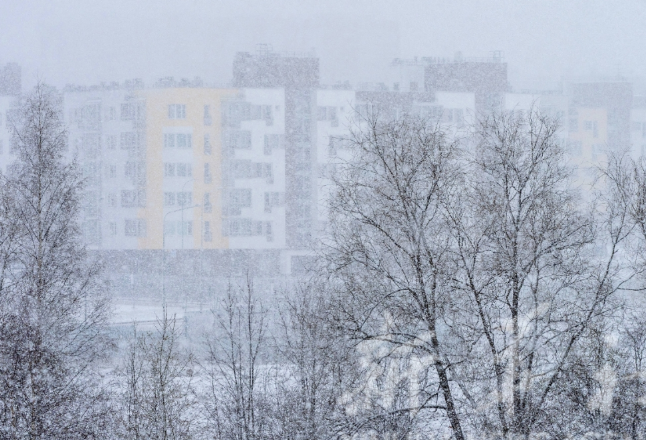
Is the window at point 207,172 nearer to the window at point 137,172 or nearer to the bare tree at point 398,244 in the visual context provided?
the window at point 137,172

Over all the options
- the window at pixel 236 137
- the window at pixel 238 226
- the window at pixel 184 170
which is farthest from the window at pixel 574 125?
the window at pixel 184 170

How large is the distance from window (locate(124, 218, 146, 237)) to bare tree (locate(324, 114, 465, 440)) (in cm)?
3207

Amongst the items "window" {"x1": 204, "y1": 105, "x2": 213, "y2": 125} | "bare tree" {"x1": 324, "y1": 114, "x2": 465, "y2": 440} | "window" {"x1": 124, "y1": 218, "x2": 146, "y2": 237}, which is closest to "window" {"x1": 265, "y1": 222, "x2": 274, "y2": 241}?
"window" {"x1": 204, "y1": 105, "x2": 213, "y2": 125}

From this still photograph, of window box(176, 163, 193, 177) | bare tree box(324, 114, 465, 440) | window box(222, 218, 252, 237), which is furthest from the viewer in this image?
window box(176, 163, 193, 177)

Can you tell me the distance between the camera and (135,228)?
38.9 m

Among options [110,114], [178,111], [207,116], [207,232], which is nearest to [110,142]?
[110,114]

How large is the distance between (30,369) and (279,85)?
29.9 m

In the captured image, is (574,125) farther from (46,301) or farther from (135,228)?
(46,301)

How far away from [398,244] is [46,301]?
4.70 m

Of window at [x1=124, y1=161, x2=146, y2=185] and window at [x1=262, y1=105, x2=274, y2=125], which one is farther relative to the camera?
window at [x1=124, y1=161, x2=146, y2=185]

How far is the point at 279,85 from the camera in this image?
37750 mm

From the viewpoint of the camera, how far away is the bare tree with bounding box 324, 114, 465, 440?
689 cm

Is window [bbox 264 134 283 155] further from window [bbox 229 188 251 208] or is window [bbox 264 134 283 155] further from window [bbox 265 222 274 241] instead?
window [bbox 265 222 274 241]

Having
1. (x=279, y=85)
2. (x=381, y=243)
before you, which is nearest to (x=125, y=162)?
(x=279, y=85)
